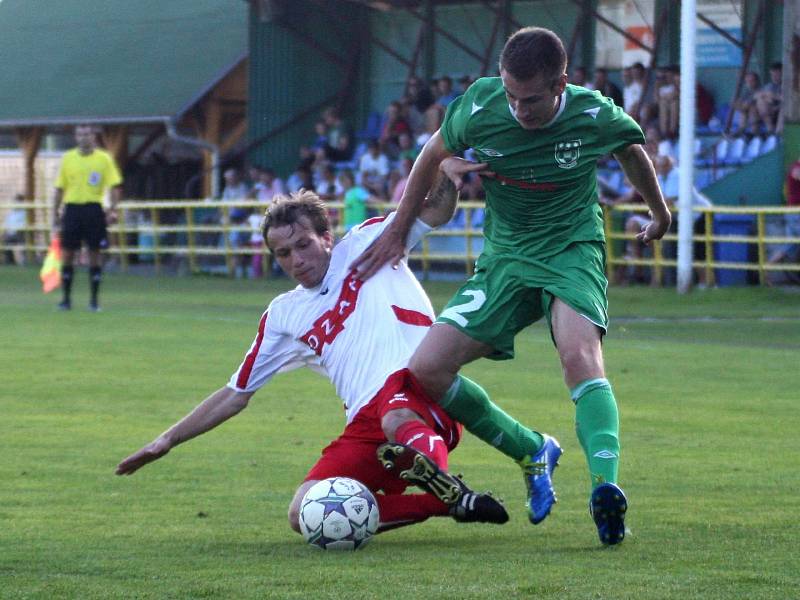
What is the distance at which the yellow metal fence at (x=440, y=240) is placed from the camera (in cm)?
2103

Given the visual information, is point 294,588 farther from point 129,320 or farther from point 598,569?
point 129,320

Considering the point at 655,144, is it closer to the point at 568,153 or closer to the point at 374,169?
the point at 374,169

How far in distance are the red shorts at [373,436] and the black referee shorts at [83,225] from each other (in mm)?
13596

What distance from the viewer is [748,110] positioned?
78.3ft

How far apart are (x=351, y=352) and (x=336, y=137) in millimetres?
24968

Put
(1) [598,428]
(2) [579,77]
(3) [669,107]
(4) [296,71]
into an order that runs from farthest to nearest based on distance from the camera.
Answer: (4) [296,71], (2) [579,77], (3) [669,107], (1) [598,428]

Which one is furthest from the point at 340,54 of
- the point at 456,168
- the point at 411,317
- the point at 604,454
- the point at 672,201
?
the point at 604,454

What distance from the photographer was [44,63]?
128 feet

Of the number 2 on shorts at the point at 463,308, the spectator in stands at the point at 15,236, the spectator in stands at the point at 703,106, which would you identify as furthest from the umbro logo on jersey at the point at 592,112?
the spectator in stands at the point at 15,236

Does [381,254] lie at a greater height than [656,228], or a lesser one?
lesser

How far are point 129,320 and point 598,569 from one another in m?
13.4

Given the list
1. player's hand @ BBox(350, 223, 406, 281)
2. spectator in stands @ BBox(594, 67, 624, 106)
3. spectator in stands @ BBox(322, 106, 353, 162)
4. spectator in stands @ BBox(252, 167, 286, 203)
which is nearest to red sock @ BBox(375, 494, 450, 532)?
player's hand @ BBox(350, 223, 406, 281)

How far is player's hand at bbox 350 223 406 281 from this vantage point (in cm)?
652

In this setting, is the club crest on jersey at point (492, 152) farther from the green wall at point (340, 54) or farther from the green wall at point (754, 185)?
the green wall at point (340, 54)
